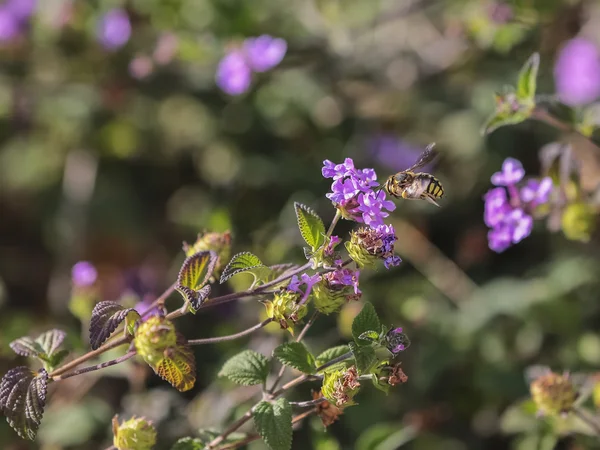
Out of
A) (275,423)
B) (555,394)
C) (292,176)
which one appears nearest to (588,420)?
(555,394)

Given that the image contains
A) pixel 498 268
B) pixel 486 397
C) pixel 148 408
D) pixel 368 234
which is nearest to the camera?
pixel 368 234

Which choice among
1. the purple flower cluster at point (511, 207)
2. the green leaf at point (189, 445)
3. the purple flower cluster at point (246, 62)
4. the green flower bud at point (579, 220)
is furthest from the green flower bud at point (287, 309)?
the purple flower cluster at point (246, 62)

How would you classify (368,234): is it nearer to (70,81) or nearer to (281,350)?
(281,350)

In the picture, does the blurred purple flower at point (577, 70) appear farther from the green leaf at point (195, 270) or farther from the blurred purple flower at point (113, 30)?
the green leaf at point (195, 270)

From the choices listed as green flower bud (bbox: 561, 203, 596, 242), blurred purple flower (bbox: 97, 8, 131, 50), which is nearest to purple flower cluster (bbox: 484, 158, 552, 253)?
green flower bud (bbox: 561, 203, 596, 242)

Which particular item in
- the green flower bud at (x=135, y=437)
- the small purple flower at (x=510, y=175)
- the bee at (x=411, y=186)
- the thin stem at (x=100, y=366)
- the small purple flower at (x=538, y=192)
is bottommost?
the green flower bud at (x=135, y=437)

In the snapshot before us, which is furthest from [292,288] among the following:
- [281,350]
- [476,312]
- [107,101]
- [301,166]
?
→ [107,101]

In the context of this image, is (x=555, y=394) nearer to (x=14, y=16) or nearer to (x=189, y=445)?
(x=189, y=445)

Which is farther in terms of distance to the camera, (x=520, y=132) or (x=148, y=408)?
(x=520, y=132)
